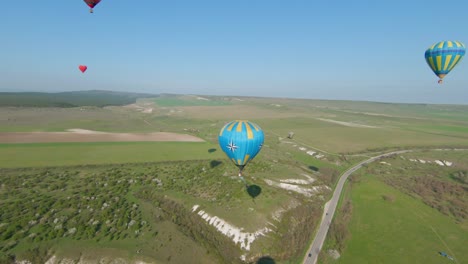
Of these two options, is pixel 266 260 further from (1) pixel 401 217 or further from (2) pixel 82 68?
(2) pixel 82 68

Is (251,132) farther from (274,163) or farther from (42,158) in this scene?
(42,158)

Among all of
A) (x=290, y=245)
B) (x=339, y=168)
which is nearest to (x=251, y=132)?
(x=290, y=245)

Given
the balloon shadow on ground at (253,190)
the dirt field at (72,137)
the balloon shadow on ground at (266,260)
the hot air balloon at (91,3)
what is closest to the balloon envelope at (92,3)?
the hot air balloon at (91,3)

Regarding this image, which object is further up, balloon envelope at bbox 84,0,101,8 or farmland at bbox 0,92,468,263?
balloon envelope at bbox 84,0,101,8

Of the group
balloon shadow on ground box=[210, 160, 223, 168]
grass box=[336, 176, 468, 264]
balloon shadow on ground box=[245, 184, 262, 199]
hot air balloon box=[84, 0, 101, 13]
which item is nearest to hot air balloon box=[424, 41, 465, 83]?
grass box=[336, 176, 468, 264]

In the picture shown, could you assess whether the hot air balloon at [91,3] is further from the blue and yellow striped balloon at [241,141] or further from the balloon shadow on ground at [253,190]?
the balloon shadow on ground at [253,190]

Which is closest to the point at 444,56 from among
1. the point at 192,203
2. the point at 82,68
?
the point at 192,203

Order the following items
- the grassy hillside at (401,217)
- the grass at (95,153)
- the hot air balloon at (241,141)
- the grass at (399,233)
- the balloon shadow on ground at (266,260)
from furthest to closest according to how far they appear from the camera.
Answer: the grass at (95,153) → the grassy hillside at (401,217) → the hot air balloon at (241,141) → the grass at (399,233) → the balloon shadow on ground at (266,260)

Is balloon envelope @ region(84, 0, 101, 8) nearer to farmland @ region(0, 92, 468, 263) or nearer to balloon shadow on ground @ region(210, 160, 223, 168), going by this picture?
farmland @ region(0, 92, 468, 263)
